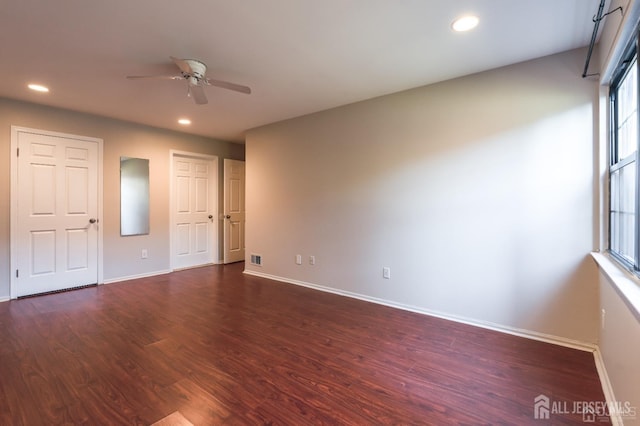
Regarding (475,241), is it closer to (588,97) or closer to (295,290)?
(588,97)

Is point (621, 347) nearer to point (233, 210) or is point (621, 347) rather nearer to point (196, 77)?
point (196, 77)

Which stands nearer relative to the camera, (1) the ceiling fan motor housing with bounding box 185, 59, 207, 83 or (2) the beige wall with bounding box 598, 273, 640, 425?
(2) the beige wall with bounding box 598, 273, 640, 425

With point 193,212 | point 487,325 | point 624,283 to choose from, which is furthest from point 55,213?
point 624,283

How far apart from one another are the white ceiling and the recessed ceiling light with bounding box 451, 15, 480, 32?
4 cm

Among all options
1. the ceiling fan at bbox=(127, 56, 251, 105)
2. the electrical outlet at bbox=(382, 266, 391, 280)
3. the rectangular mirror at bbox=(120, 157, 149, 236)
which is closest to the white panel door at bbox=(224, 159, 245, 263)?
the rectangular mirror at bbox=(120, 157, 149, 236)

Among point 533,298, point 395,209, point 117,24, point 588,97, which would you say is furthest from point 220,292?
point 588,97

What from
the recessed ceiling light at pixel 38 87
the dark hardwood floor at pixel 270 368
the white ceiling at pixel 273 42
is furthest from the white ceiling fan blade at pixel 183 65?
the dark hardwood floor at pixel 270 368

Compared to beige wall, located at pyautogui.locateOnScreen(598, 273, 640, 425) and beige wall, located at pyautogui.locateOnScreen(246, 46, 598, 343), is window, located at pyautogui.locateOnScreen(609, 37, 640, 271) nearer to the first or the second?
beige wall, located at pyautogui.locateOnScreen(246, 46, 598, 343)

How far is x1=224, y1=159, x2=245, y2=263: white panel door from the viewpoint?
596 centimetres

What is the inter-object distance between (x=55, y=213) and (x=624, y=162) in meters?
5.91

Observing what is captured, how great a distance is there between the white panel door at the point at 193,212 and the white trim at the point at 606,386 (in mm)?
5570

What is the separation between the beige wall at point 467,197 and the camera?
8.04 ft

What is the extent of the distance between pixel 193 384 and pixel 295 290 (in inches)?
88.2

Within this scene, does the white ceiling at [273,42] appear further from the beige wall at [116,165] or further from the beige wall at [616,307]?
the beige wall at [116,165]
